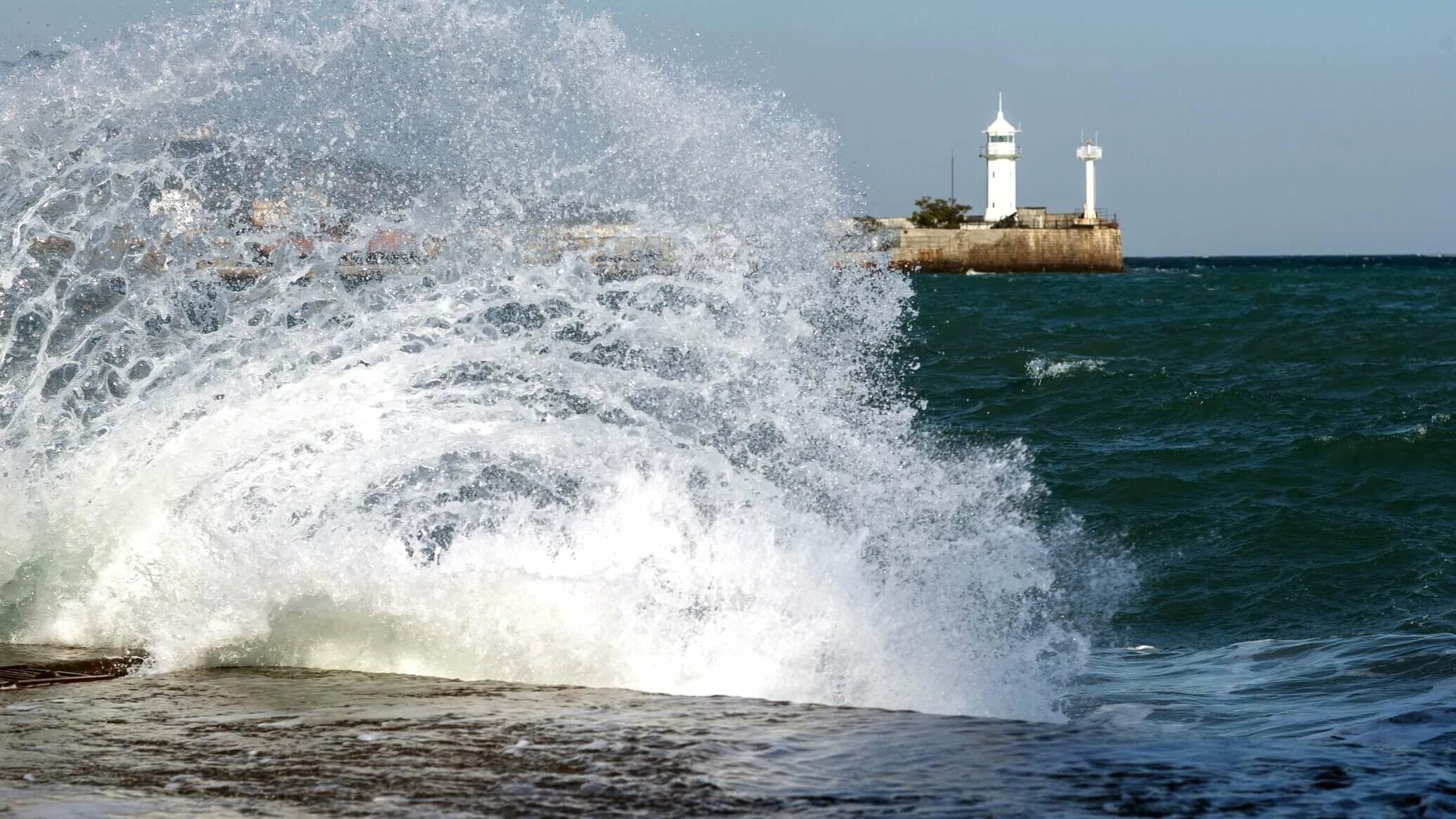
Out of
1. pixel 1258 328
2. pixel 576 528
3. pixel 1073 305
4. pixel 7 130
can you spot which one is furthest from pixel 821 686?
pixel 1073 305

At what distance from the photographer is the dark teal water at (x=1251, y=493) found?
19.5 ft

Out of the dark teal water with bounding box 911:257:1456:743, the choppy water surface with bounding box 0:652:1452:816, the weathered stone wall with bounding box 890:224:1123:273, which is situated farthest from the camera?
the weathered stone wall with bounding box 890:224:1123:273

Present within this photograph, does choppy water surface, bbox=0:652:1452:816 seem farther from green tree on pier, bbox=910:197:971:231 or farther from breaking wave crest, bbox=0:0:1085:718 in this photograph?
green tree on pier, bbox=910:197:971:231

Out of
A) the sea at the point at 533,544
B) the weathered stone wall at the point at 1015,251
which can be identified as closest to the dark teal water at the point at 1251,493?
the sea at the point at 533,544

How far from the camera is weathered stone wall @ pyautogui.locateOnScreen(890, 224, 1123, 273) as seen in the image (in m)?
71.2

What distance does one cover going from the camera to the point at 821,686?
4.76 metres

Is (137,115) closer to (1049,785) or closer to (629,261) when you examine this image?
(629,261)

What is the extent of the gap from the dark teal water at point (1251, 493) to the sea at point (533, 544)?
63mm

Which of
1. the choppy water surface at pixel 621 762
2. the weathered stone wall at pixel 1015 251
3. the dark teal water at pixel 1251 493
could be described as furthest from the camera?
the weathered stone wall at pixel 1015 251

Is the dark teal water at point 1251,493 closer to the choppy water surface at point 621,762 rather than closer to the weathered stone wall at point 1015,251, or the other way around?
the choppy water surface at point 621,762

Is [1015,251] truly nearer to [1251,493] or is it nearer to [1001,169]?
[1001,169]

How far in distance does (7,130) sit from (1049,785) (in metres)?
5.53

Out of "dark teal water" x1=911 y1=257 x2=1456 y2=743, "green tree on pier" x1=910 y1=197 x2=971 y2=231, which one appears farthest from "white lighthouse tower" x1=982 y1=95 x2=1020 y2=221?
"dark teal water" x1=911 y1=257 x2=1456 y2=743

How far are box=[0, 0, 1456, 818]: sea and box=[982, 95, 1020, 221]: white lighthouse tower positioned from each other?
7013 cm
